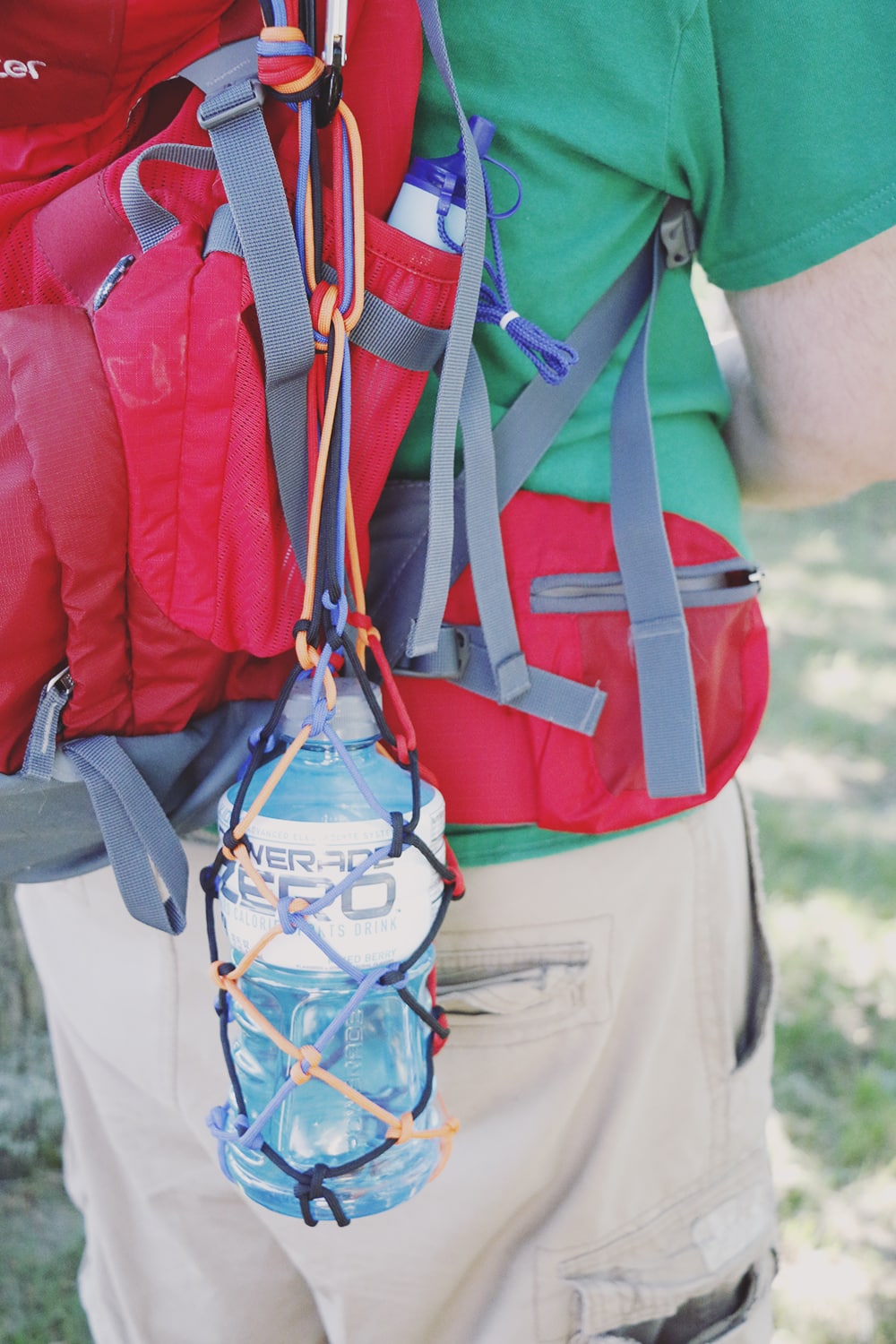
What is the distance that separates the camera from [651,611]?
1.12m

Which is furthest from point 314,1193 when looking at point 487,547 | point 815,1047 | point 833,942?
point 833,942

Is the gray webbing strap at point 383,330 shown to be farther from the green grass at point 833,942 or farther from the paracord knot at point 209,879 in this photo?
the green grass at point 833,942

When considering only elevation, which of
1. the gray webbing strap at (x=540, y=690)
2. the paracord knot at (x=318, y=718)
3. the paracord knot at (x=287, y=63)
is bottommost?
the gray webbing strap at (x=540, y=690)

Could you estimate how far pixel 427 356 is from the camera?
1.03 meters

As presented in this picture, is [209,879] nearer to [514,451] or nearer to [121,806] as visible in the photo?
[121,806]

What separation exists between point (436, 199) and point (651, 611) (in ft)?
1.38

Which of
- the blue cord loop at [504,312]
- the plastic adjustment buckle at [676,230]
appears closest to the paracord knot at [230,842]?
the blue cord loop at [504,312]

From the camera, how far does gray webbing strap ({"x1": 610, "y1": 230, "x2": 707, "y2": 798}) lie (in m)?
1.12

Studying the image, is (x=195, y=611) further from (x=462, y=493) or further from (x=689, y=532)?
(x=689, y=532)

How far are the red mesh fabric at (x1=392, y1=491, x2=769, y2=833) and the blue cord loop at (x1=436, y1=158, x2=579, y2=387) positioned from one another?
0.14 meters

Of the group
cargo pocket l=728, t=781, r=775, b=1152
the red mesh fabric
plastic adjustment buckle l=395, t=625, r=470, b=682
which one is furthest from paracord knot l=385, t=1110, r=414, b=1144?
cargo pocket l=728, t=781, r=775, b=1152

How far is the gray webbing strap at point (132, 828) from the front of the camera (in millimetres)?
1033

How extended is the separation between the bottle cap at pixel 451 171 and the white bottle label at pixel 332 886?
1.74 feet

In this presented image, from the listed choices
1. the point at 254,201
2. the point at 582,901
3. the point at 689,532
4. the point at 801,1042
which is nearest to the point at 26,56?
the point at 254,201
